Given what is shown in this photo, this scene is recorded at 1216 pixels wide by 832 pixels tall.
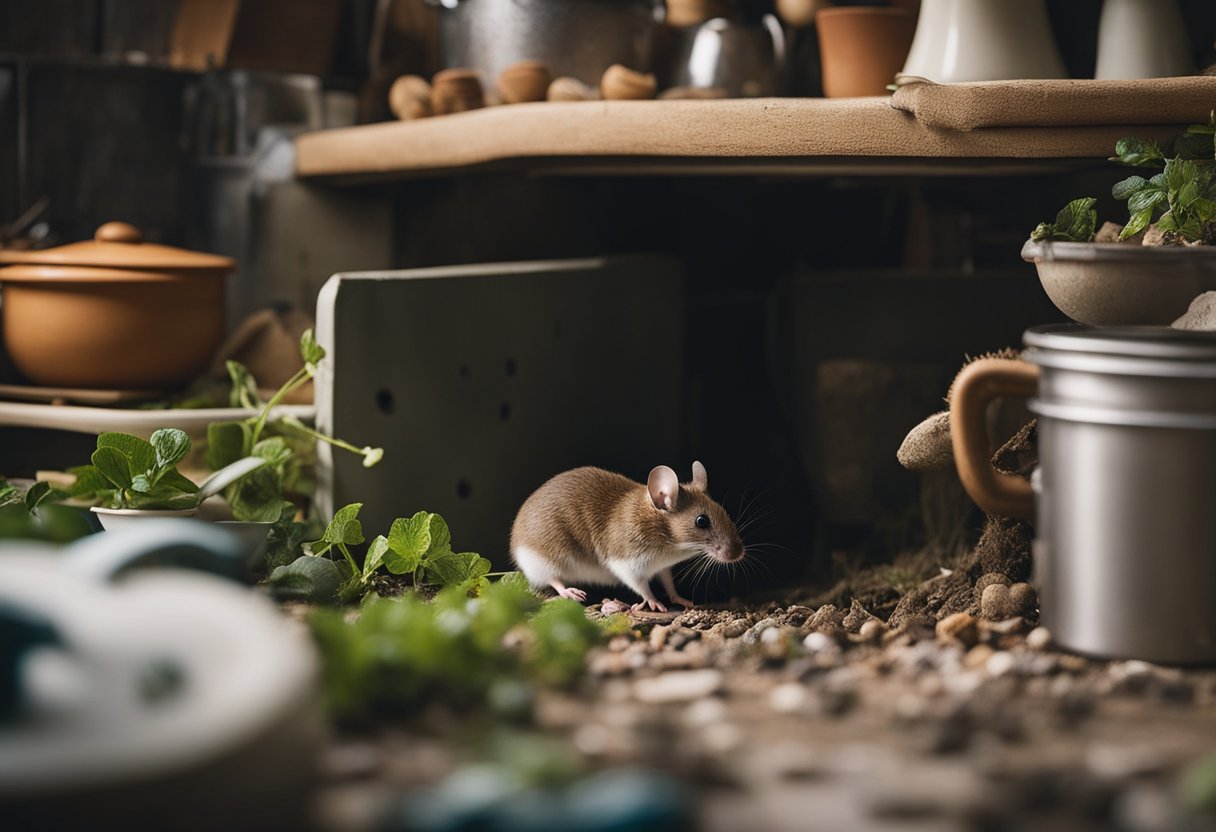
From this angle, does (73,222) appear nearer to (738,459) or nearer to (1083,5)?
(738,459)

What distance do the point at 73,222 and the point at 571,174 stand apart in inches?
56.1

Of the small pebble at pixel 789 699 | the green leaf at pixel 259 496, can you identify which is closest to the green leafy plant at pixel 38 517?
the green leaf at pixel 259 496

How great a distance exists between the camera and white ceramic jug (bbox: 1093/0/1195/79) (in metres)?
2.77

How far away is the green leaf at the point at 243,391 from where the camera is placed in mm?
3107

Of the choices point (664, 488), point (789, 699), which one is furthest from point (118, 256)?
point (789, 699)

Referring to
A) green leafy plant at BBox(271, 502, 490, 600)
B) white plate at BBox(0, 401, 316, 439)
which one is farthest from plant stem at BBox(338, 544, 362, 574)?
white plate at BBox(0, 401, 316, 439)

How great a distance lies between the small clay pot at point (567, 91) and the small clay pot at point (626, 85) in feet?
0.21

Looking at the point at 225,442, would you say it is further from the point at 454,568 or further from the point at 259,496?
the point at 454,568

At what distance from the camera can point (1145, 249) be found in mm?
2248

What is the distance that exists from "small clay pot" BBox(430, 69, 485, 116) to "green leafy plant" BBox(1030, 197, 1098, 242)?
1554 millimetres

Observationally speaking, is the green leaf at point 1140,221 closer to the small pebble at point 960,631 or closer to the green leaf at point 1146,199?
the green leaf at point 1146,199

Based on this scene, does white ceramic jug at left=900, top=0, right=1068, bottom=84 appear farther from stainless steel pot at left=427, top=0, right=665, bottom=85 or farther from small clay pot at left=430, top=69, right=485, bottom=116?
small clay pot at left=430, top=69, right=485, bottom=116

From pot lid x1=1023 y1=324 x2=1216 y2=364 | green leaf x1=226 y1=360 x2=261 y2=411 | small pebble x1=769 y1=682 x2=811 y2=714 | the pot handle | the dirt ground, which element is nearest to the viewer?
the dirt ground

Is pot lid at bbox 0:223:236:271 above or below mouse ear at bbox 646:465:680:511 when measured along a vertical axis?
above
